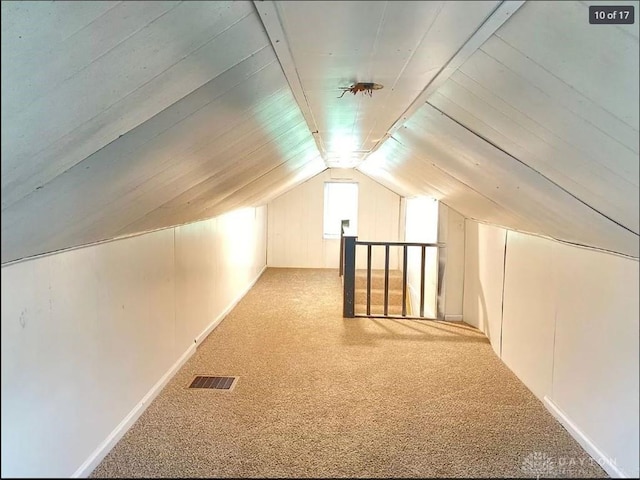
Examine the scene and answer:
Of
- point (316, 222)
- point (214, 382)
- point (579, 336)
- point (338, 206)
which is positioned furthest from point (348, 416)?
point (338, 206)

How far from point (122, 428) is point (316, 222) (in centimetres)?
567

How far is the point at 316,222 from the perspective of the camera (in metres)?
7.59

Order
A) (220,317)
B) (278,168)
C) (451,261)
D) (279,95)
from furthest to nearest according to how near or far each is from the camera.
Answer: (451,261) → (220,317) → (278,168) → (279,95)

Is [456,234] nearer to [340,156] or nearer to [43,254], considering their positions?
[340,156]

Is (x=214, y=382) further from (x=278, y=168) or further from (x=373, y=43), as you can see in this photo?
(x=373, y=43)

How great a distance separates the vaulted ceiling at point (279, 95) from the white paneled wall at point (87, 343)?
0.15m

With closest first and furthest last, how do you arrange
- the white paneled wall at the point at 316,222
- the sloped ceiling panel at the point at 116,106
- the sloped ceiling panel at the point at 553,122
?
the sloped ceiling panel at the point at 116,106 < the sloped ceiling panel at the point at 553,122 < the white paneled wall at the point at 316,222

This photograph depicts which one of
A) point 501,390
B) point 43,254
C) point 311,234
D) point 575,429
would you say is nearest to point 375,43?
point 43,254

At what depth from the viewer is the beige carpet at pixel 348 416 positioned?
6.12 ft

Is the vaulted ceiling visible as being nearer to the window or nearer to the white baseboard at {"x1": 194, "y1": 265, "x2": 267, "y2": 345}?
the white baseboard at {"x1": 194, "y1": 265, "x2": 267, "y2": 345}

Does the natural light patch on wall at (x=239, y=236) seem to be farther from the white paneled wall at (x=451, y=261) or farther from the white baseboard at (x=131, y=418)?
the white paneled wall at (x=451, y=261)

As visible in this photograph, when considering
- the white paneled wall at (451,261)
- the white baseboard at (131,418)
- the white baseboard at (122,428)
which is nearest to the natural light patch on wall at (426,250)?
the white paneled wall at (451,261)

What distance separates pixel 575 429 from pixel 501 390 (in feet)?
2.04

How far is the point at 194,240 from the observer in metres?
3.35
